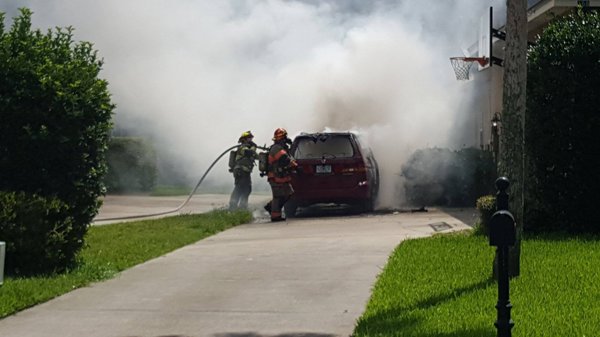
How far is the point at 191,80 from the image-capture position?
29.6 m

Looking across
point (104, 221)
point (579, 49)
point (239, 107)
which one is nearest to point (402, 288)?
point (579, 49)

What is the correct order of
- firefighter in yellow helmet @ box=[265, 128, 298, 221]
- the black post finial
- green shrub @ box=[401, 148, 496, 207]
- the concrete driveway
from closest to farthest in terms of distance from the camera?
the black post finial, the concrete driveway, firefighter in yellow helmet @ box=[265, 128, 298, 221], green shrub @ box=[401, 148, 496, 207]

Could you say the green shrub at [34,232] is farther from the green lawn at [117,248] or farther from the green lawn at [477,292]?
the green lawn at [477,292]

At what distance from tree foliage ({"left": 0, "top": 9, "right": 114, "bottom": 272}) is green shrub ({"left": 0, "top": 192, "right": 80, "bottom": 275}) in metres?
0.11

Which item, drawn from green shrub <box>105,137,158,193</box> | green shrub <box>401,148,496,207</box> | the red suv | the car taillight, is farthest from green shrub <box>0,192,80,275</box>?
green shrub <box>105,137,158,193</box>

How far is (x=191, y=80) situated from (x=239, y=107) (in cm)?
169

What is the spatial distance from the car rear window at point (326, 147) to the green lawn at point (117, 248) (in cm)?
186

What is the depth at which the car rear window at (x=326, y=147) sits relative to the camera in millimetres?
18312

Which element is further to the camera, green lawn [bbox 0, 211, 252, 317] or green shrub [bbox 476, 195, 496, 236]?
green shrub [bbox 476, 195, 496, 236]

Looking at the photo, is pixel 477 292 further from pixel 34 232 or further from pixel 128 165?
pixel 128 165

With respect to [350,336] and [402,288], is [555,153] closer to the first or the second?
[402,288]

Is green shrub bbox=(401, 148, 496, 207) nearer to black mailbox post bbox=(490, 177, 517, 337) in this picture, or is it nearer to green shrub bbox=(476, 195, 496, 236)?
green shrub bbox=(476, 195, 496, 236)

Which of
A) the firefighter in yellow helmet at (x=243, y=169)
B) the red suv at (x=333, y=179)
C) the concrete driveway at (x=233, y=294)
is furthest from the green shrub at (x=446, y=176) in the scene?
the concrete driveway at (x=233, y=294)

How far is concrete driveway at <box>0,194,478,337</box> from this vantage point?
7.54m
